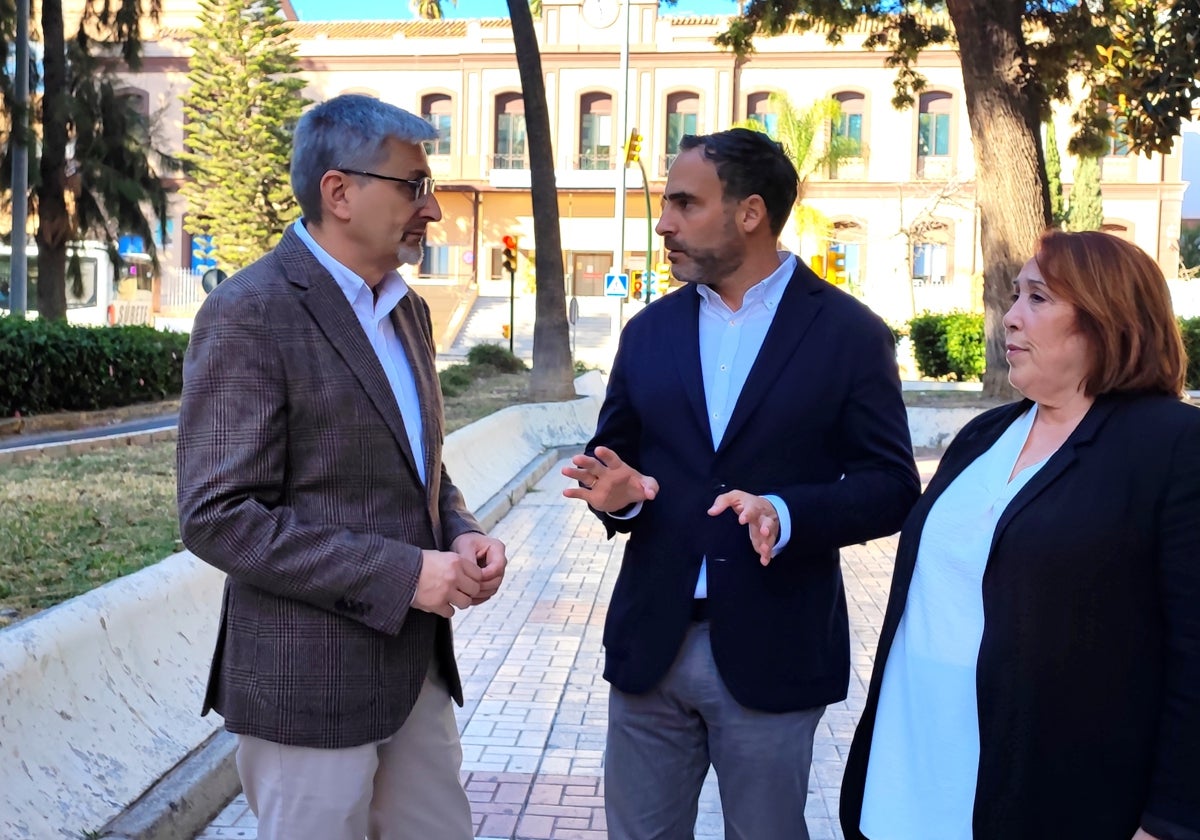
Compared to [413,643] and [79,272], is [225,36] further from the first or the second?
[413,643]

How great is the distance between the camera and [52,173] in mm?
22266

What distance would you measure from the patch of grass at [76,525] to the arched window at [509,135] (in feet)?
142

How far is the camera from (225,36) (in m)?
44.5

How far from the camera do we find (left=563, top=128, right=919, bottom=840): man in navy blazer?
2.64 meters

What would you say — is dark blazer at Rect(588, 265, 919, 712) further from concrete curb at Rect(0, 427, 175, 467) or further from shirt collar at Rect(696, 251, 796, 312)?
concrete curb at Rect(0, 427, 175, 467)

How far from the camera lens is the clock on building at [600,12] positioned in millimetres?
49250

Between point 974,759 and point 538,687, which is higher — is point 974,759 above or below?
above

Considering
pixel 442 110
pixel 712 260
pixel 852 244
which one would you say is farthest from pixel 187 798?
pixel 442 110

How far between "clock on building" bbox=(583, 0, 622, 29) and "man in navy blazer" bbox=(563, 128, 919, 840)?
49056mm

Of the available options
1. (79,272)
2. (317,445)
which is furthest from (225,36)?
(317,445)

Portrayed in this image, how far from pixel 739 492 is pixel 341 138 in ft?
3.64

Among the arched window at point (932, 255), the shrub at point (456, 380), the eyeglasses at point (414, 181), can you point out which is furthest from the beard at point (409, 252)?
the arched window at point (932, 255)

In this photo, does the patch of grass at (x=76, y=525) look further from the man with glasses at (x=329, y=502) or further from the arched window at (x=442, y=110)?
the arched window at (x=442, y=110)

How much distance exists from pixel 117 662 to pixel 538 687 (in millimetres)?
2290
